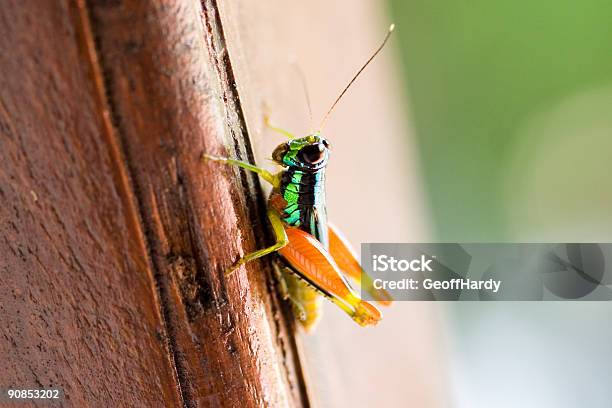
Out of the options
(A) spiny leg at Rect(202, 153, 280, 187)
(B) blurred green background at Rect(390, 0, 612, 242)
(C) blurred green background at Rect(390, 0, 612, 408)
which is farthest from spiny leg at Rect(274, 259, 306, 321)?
(B) blurred green background at Rect(390, 0, 612, 242)

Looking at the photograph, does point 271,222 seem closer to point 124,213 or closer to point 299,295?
point 299,295

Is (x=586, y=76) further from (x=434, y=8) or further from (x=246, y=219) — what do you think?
(x=246, y=219)

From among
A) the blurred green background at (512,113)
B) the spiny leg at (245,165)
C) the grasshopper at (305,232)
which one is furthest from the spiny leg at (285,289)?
the blurred green background at (512,113)

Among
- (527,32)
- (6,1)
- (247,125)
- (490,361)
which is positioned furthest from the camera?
(527,32)

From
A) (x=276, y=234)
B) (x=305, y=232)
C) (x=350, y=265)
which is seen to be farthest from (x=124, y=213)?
(x=350, y=265)

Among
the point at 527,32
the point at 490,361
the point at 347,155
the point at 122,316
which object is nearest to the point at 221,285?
the point at 122,316

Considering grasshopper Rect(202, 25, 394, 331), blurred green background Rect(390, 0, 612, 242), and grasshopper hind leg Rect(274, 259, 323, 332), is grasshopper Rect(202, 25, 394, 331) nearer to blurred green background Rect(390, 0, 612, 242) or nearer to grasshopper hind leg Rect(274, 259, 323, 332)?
grasshopper hind leg Rect(274, 259, 323, 332)

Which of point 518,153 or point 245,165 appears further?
point 518,153
